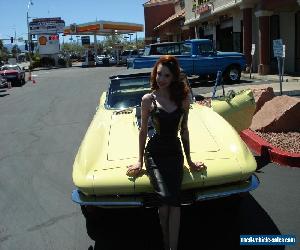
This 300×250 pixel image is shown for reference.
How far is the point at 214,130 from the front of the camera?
195 inches

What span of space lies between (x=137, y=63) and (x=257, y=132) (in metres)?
11.6

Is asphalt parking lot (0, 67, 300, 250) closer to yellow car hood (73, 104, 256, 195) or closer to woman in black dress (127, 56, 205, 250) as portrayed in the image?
yellow car hood (73, 104, 256, 195)

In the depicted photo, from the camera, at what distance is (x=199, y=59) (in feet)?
63.2

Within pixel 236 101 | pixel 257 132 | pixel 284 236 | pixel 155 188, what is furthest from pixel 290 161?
pixel 155 188

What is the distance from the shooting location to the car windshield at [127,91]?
6.22 m

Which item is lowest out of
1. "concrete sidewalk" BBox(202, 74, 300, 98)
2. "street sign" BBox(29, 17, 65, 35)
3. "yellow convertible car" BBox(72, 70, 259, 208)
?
"yellow convertible car" BBox(72, 70, 259, 208)

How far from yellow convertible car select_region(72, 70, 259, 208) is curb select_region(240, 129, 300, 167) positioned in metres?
1.59

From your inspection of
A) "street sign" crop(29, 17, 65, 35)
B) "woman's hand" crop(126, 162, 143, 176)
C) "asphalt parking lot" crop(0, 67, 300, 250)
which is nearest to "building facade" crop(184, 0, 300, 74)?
"asphalt parking lot" crop(0, 67, 300, 250)

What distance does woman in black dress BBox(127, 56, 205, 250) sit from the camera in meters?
3.70

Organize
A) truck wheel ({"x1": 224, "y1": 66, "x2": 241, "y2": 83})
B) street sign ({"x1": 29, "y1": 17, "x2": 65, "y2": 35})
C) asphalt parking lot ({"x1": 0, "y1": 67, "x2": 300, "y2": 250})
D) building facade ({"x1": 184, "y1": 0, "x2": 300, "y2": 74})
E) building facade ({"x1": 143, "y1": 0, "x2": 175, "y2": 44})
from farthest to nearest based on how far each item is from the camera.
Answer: street sign ({"x1": 29, "y1": 17, "x2": 65, "y2": 35}), building facade ({"x1": 143, "y1": 0, "x2": 175, "y2": 44}), building facade ({"x1": 184, "y1": 0, "x2": 300, "y2": 74}), truck wheel ({"x1": 224, "y1": 66, "x2": 241, "y2": 83}), asphalt parking lot ({"x1": 0, "y1": 67, "x2": 300, "y2": 250})

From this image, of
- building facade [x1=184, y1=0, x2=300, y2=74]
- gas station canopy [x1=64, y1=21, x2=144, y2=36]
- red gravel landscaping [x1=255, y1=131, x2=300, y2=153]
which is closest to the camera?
A: red gravel landscaping [x1=255, y1=131, x2=300, y2=153]

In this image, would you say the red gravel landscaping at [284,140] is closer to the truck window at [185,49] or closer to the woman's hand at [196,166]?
the woman's hand at [196,166]

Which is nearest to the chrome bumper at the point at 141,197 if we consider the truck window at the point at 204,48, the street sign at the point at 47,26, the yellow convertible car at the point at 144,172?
the yellow convertible car at the point at 144,172

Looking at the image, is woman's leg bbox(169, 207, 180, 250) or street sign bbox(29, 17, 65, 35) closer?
woman's leg bbox(169, 207, 180, 250)
